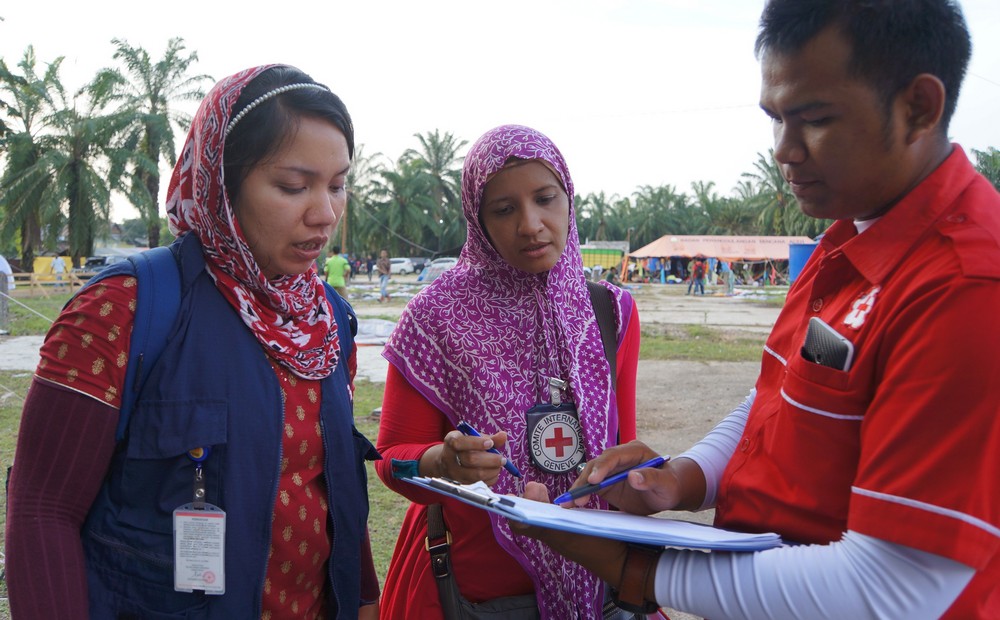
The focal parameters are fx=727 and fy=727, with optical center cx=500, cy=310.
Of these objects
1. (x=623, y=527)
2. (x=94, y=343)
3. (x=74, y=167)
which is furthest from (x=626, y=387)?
(x=74, y=167)

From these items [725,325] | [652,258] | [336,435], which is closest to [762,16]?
[336,435]

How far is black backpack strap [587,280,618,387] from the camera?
205cm

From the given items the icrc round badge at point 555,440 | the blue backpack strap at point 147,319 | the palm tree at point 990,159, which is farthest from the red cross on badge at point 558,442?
the palm tree at point 990,159

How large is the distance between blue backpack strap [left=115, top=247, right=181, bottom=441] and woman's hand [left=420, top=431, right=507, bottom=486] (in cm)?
64

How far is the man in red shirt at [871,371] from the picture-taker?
0.93 meters

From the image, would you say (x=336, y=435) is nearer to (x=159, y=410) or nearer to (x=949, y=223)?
(x=159, y=410)

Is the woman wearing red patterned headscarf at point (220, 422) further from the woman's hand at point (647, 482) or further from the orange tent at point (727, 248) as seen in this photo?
the orange tent at point (727, 248)

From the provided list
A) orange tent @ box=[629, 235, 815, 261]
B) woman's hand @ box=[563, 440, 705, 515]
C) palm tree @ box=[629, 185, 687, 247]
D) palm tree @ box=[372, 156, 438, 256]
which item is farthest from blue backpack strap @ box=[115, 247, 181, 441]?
palm tree @ box=[629, 185, 687, 247]

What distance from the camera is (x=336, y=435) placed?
1.67 m

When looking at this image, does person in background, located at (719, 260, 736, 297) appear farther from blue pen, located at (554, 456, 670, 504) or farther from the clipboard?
the clipboard

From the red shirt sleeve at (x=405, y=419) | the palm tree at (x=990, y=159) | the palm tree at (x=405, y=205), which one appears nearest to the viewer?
the red shirt sleeve at (x=405, y=419)

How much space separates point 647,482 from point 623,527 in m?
0.39

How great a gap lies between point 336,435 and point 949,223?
4.16 feet

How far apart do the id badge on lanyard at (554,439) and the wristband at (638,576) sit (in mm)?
618
